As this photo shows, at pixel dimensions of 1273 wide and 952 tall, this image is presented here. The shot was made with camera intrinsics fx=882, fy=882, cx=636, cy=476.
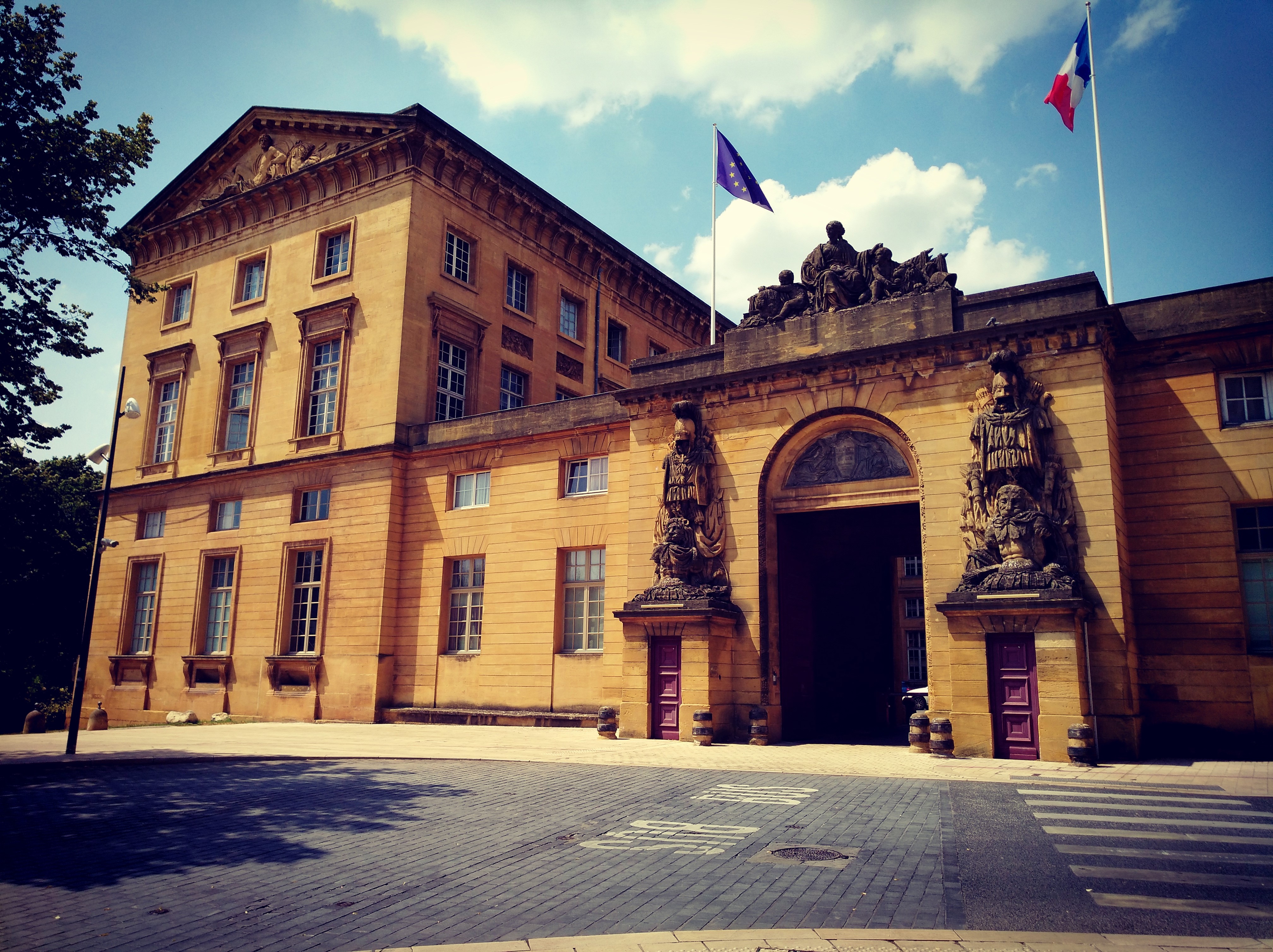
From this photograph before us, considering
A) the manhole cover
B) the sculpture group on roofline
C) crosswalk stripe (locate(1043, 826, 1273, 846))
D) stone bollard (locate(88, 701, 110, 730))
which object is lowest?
stone bollard (locate(88, 701, 110, 730))

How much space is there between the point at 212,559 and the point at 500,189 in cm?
1613

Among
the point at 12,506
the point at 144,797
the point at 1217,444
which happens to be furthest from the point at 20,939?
the point at 1217,444

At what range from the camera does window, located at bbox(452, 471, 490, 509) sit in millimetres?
25531

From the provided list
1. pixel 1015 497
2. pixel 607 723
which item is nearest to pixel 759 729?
pixel 607 723

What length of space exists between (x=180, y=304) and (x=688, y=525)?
25103 mm

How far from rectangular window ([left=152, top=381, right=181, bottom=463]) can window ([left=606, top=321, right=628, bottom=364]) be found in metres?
16.5

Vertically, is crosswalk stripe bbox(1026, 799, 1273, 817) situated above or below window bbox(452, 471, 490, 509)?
below

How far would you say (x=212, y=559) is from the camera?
30.2m

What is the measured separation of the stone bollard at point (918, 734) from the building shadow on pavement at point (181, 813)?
894 centimetres

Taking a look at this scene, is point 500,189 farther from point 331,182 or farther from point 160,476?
point 160,476

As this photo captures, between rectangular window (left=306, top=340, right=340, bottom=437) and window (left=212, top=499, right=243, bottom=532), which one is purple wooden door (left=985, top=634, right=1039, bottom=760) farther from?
window (left=212, top=499, right=243, bottom=532)

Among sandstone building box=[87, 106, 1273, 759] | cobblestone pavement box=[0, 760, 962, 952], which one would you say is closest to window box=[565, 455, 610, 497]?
sandstone building box=[87, 106, 1273, 759]

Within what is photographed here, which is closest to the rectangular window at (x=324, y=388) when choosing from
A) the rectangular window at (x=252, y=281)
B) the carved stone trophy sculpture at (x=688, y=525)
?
the rectangular window at (x=252, y=281)

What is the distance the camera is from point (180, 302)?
3450cm
